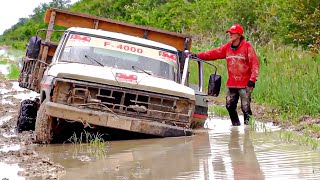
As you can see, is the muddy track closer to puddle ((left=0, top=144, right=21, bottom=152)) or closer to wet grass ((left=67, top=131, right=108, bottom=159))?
puddle ((left=0, top=144, right=21, bottom=152))

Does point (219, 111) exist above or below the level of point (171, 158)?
above

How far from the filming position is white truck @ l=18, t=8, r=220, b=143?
24.7ft

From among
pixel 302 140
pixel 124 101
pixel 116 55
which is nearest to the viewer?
pixel 302 140

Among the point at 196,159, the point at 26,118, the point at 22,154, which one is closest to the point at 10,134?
the point at 26,118

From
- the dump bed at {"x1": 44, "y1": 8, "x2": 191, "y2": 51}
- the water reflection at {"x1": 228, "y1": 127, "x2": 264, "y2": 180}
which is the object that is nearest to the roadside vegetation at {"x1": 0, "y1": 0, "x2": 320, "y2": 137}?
the water reflection at {"x1": 228, "y1": 127, "x2": 264, "y2": 180}

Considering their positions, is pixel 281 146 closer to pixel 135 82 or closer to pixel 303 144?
pixel 303 144

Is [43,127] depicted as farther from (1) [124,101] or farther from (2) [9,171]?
(2) [9,171]

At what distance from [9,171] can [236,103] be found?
15.1ft

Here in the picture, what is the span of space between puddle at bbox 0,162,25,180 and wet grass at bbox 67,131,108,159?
0.86 meters

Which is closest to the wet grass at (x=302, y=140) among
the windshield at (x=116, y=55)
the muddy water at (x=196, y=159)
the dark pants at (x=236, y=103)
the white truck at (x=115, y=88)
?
the muddy water at (x=196, y=159)

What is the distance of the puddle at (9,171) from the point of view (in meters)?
5.56

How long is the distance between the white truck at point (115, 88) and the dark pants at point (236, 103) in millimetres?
720

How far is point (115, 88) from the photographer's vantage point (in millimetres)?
7668

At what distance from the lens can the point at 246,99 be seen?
9.44 metres
